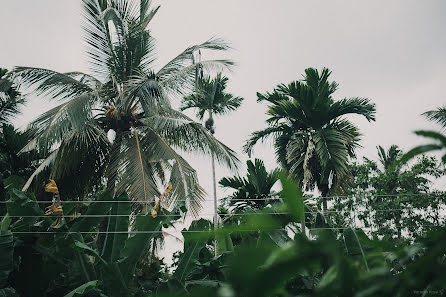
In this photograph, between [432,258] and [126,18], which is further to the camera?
[126,18]

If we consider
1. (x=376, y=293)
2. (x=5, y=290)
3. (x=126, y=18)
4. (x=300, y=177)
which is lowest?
(x=5, y=290)

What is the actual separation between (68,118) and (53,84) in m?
1.29

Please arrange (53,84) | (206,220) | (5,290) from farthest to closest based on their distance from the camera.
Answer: (53,84)
(206,220)
(5,290)

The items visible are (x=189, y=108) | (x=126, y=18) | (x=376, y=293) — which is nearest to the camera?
(x=376, y=293)

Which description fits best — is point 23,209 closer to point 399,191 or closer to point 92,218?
point 92,218

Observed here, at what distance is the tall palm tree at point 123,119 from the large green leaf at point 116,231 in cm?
119

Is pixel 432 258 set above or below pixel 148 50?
below

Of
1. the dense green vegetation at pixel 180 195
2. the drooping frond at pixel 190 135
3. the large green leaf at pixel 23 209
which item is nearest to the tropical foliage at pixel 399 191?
the dense green vegetation at pixel 180 195

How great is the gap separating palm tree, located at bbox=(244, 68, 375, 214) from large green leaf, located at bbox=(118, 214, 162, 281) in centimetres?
684

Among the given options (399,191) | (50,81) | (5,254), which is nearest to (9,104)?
(50,81)

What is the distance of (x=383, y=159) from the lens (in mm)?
22172

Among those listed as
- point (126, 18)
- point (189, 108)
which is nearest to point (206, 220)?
point (126, 18)

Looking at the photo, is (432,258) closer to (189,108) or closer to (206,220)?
(206,220)

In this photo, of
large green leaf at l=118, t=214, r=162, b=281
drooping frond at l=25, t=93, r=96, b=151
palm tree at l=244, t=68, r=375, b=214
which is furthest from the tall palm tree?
palm tree at l=244, t=68, r=375, b=214
